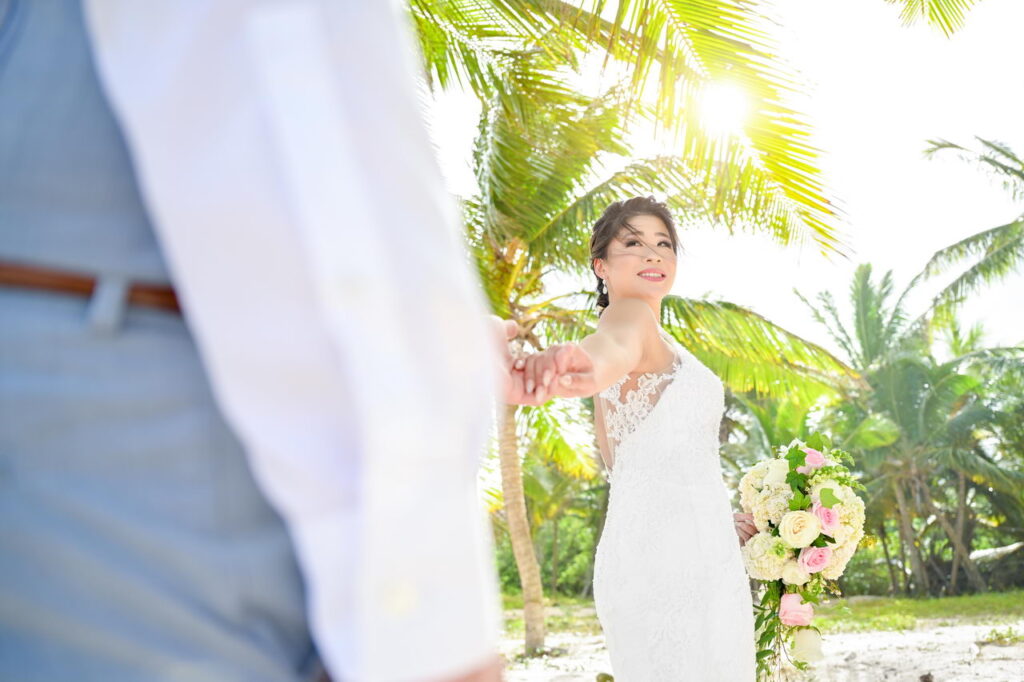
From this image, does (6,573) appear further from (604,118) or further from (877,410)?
(877,410)

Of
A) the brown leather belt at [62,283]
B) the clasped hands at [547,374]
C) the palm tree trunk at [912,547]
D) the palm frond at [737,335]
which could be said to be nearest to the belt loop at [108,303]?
the brown leather belt at [62,283]

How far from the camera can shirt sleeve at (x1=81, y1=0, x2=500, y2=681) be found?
1.97ft

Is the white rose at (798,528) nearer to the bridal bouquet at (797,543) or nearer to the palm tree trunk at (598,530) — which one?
the bridal bouquet at (797,543)

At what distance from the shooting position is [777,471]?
14.7ft

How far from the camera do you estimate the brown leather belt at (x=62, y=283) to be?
68cm

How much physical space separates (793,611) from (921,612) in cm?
2056

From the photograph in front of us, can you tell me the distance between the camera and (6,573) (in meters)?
0.64

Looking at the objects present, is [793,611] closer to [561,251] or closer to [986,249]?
[561,251]

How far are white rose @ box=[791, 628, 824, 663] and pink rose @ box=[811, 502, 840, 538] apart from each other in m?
0.47

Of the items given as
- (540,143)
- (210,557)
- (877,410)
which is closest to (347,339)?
(210,557)

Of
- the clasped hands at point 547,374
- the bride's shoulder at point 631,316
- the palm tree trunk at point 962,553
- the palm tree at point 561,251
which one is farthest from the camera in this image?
the palm tree trunk at point 962,553

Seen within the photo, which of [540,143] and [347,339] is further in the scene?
[540,143]

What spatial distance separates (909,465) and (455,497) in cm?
2905

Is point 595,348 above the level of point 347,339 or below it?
below
